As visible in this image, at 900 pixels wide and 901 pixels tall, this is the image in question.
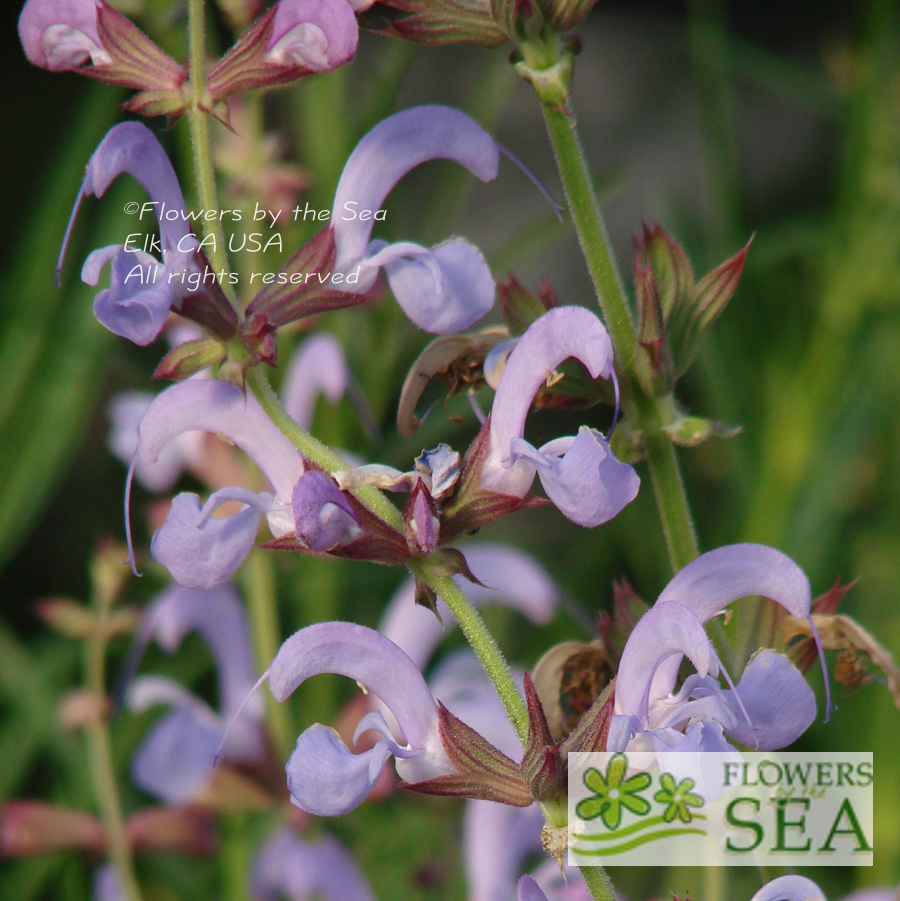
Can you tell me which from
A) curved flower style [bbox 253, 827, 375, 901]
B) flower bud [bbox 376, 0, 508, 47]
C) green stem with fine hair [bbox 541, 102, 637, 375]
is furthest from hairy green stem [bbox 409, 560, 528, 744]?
curved flower style [bbox 253, 827, 375, 901]

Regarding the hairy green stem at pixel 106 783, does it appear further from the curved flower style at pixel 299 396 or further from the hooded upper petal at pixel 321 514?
the hooded upper petal at pixel 321 514

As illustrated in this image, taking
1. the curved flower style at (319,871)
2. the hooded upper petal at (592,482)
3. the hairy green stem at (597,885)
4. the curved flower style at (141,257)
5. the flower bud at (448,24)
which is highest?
the flower bud at (448,24)

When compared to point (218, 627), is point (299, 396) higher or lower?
higher

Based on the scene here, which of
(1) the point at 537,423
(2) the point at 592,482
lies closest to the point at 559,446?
(2) the point at 592,482

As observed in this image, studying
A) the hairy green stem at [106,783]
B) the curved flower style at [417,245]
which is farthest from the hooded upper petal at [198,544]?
the hairy green stem at [106,783]

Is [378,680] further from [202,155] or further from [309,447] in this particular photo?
[202,155]

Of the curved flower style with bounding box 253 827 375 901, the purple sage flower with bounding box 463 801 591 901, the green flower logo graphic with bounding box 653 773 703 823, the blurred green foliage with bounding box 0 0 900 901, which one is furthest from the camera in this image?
the blurred green foliage with bounding box 0 0 900 901

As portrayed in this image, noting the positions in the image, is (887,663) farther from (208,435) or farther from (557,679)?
(208,435)

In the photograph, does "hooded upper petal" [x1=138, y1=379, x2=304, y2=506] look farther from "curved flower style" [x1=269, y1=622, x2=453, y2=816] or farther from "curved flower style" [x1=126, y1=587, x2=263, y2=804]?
"curved flower style" [x1=126, y1=587, x2=263, y2=804]
